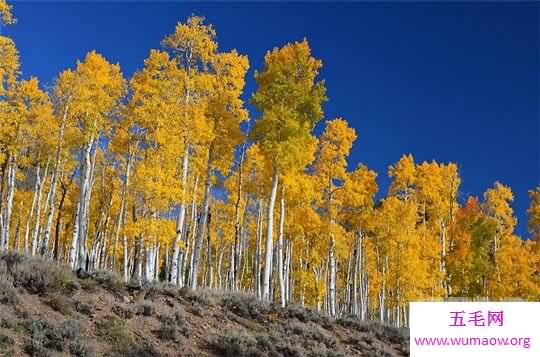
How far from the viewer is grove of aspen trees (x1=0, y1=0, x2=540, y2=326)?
71.8ft

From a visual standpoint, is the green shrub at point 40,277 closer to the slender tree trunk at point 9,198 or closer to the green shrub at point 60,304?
the green shrub at point 60,304

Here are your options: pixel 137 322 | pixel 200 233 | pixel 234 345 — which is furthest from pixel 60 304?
pixel 200 233

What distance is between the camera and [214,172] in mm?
28266

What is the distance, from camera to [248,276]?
2037 inches

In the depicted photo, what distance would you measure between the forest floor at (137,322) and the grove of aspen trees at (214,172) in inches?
63.2

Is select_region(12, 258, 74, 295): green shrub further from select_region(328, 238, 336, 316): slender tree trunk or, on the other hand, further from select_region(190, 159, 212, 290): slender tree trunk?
select_region(328, 238, 336, 316): slender tree trunk

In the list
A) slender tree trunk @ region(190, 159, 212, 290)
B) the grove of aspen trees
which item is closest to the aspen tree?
the grove of aspen trees

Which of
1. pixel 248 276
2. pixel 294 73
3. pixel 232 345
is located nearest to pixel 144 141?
pixel 294 73

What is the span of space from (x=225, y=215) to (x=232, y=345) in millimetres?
21437

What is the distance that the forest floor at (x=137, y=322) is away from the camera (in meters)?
13.8

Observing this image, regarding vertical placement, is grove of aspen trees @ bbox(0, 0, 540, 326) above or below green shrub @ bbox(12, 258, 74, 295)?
above

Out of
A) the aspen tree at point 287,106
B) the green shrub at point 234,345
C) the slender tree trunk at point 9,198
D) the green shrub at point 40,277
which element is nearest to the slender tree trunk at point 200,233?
the aspen tree at point 287,106

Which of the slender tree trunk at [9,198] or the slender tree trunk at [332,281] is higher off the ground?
the slender tree trunk at [9,198]

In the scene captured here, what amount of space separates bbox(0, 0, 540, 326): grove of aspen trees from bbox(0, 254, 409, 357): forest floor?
1.60 m
